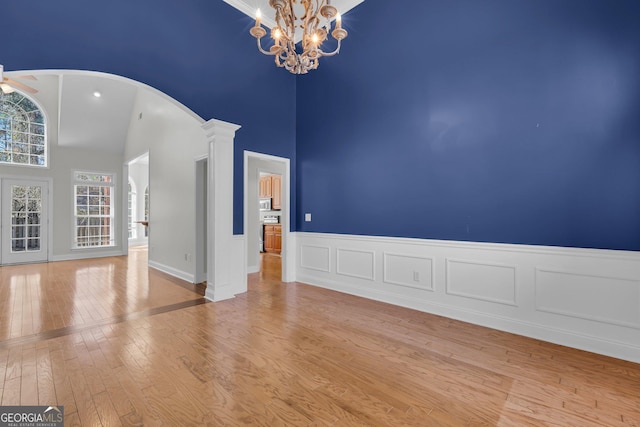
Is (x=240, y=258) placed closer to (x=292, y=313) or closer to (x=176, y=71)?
(x=292, y=313)

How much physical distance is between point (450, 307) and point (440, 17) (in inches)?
141

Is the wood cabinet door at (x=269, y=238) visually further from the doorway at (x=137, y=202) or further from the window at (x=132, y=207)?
the window at (x=132, y=207)

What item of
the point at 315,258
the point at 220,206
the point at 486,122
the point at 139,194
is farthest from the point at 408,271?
the point at 139,194

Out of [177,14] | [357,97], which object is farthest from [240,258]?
[177,14]

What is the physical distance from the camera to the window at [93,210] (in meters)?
8.12

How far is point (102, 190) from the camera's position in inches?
338

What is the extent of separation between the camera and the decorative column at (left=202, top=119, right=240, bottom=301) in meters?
4.17

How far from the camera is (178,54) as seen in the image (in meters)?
3.90

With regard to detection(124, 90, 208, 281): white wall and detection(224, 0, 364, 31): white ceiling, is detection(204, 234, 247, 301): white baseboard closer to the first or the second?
detection(124, 90, 208, 281): white wall

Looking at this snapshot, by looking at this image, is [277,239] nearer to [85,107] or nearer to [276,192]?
[276,192]

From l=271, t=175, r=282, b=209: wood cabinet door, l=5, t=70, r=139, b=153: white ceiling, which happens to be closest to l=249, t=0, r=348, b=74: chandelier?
l=271, t=175, r=282, b=209: wood cabinet door

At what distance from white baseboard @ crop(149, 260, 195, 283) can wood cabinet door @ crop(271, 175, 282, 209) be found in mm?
3404

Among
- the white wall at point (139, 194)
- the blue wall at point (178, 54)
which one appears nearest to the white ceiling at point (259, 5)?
the blue wall at point (178, 54)

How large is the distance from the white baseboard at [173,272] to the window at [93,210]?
3.07 meters
